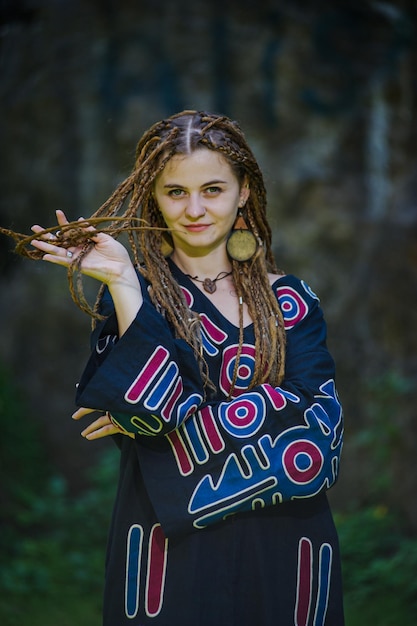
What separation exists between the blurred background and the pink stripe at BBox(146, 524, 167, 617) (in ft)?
9.68

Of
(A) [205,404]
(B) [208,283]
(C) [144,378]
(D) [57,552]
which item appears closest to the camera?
(C) [144,378]

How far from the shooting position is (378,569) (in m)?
3.86

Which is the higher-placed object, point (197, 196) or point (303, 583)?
point (197, 196)

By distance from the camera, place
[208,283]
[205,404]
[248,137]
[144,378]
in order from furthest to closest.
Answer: [248,137] → [208,283] → [205,404] → [144,378]

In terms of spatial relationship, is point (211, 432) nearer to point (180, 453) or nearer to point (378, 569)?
point (180, 453)

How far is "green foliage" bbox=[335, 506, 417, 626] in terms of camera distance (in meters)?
3.68

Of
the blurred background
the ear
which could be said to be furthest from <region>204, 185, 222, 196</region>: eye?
the blurred background

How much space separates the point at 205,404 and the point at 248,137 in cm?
357

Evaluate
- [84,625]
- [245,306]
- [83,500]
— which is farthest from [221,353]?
[83,500]

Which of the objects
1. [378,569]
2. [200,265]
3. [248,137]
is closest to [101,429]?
[200,265]

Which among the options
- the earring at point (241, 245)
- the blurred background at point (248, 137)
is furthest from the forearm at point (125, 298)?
the blurred background at point (248, 137)

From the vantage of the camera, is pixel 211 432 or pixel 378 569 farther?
pixel 378 569

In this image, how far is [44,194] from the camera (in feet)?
17.6

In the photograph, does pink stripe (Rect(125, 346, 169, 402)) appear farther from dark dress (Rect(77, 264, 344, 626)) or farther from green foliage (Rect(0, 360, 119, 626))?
green foliage (Rect(0, 360, 119, 626))
